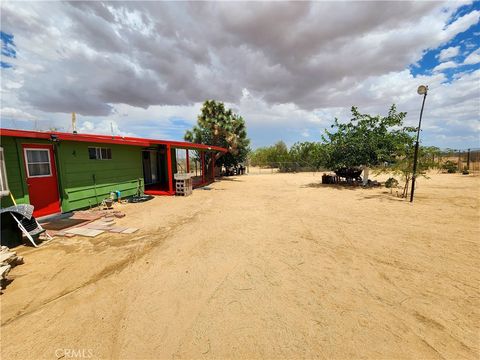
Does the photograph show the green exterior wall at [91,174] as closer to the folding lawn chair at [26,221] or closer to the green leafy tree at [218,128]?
the folding lawn chair at [26,221]

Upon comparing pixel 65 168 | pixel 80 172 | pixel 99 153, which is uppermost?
pixel 99 153

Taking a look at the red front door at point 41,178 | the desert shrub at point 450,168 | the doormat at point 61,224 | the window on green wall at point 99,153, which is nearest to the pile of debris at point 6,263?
the doormat at point 61,224

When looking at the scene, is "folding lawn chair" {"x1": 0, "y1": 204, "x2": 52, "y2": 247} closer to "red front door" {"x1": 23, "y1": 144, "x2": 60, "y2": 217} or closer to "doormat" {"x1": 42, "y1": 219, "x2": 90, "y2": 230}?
"doormat" {"x1": 42, "y1": 219, "x2": 90, "y2": 230}

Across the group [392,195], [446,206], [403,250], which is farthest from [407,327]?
[392,195]

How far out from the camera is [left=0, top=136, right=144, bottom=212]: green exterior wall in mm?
6334

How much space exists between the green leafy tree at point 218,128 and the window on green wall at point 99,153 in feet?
34.5

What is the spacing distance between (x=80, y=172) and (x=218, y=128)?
40.2 feet

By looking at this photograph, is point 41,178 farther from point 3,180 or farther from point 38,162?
point 3,180

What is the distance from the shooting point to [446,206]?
8.63 metres

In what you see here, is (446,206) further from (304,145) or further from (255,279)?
(304,145)

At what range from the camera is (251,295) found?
331cm

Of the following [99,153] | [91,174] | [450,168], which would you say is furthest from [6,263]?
[450,168]

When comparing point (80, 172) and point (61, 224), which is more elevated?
point (80, 172)

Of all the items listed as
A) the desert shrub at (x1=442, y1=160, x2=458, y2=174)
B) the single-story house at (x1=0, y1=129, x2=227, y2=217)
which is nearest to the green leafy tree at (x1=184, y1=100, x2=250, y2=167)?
the single-story house at (x1=0, y1=129, x2=227, y2=217)
